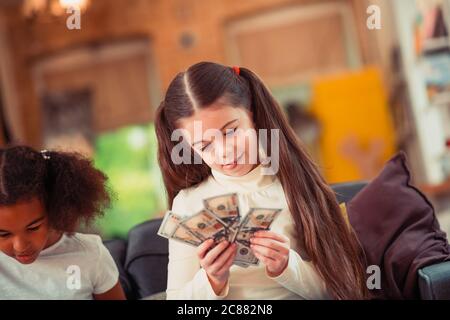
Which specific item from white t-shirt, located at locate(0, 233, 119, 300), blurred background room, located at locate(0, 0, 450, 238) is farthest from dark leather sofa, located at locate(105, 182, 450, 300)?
blurred background room, located at locate(0, 0, 450, 238)

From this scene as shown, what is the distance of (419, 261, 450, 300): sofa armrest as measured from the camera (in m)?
1.49

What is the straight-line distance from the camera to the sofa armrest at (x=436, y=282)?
1.49m

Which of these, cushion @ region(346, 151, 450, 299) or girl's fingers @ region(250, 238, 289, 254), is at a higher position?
girl's fingers @ region(250, 238, 289, 254)

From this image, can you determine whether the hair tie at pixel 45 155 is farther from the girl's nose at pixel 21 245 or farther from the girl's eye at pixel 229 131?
the girl's eye at pixel 229 131

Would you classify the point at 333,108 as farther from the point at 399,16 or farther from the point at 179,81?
→ the point at 179,81

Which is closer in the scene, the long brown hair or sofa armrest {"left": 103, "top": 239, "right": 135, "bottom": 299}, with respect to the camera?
the long brown hair

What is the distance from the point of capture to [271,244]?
4.42ft

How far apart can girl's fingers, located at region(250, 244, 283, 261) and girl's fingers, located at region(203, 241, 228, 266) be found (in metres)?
0.06

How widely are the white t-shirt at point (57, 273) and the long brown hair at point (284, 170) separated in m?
0.28

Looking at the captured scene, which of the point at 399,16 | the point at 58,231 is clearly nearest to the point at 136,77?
the point at 399,16

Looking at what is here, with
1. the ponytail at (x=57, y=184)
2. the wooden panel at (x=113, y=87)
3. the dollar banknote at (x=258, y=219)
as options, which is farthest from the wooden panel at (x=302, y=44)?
the dollar banknote at (x=258, y=219)

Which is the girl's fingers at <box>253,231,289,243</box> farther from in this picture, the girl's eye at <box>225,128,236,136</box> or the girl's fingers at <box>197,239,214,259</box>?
the girl's eye at <box>225,128,236,136</box>

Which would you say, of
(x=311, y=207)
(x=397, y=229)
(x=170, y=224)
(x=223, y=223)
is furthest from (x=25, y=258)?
(x=397, y=229)

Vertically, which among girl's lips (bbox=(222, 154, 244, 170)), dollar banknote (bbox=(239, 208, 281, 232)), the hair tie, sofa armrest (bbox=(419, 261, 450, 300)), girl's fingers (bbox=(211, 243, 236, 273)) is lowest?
sofa armrest (bbox=(419, 261, 450, 300))
